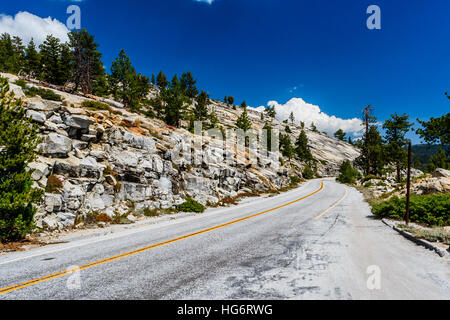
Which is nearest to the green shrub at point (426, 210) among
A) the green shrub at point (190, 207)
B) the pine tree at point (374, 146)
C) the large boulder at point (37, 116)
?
the green shrub at point (190, 207)

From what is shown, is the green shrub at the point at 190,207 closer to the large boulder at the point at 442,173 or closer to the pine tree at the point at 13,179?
the pine tree at the point at 13,179

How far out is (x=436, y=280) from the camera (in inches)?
189

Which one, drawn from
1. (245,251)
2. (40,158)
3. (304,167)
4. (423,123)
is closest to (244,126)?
(304,167)

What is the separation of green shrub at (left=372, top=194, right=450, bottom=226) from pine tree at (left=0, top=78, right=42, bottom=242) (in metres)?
17.6

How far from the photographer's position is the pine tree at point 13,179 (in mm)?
8242

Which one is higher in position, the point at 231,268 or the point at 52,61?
the point at 52,61

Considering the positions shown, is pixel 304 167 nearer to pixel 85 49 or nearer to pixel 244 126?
pixel 244 126

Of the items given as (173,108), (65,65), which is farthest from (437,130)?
(65,65)

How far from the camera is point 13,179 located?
28.0 feet

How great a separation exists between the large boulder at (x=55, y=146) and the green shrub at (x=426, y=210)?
782 inches

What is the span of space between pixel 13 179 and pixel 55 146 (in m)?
5.61

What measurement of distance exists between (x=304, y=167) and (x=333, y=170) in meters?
25.5

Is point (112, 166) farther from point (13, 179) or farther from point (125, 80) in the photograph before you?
point (125, 80)

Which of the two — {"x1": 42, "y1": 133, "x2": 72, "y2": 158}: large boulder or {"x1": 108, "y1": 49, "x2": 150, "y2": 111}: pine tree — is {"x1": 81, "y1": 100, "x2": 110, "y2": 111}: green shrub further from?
{"x1": 108, "y1": 49, "x2": 150, "y2": 111}: pine tree
